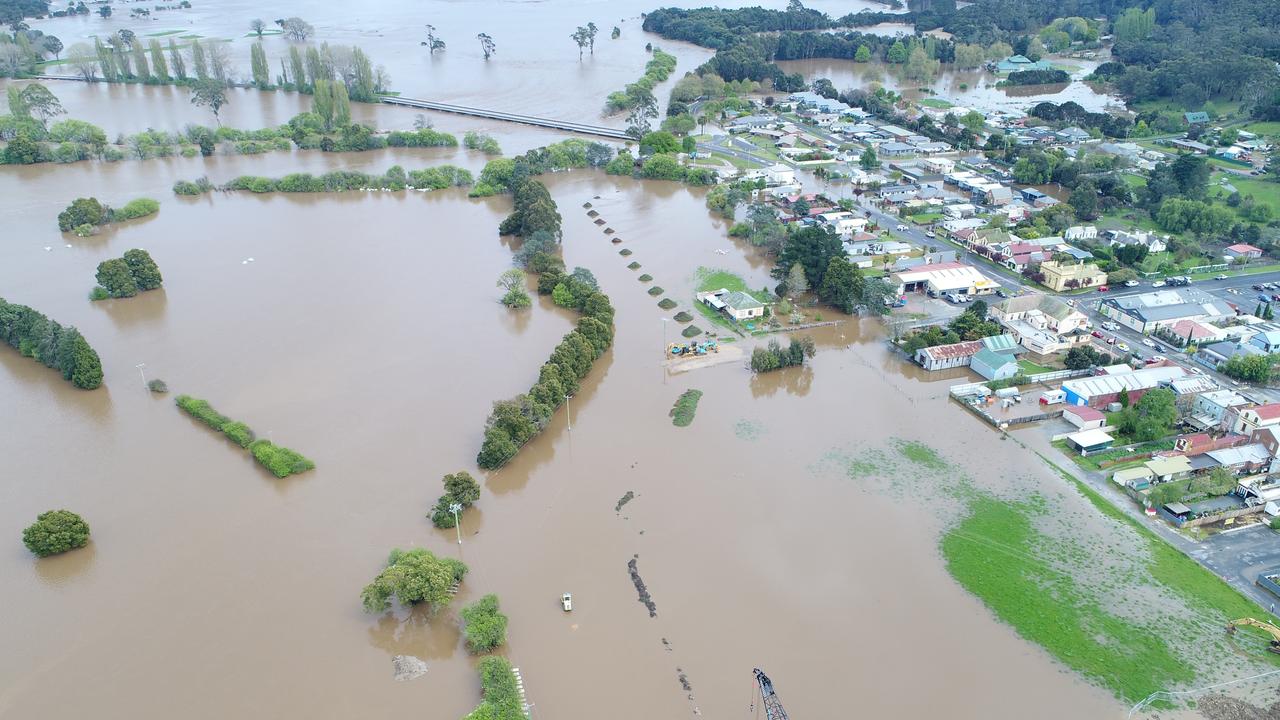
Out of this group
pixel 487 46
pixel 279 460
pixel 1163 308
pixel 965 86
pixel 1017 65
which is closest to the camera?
pixel 279 460

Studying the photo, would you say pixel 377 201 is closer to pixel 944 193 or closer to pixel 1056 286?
pixel 944 193

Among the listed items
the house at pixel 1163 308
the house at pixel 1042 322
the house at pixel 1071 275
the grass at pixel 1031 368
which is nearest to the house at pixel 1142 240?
the house at pixel 1071 275

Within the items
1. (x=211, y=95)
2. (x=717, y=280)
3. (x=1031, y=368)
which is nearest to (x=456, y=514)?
(x=717, y=280)

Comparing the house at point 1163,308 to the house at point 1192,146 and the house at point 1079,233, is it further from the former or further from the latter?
the house at point 1192,146

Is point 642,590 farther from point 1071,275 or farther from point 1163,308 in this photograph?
point 1071,275

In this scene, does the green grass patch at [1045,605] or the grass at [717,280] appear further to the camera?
the grass at [717,280]

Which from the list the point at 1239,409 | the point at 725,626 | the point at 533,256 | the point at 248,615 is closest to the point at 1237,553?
the point at 1239,409

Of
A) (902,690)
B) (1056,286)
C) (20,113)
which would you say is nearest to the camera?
(902,690)
